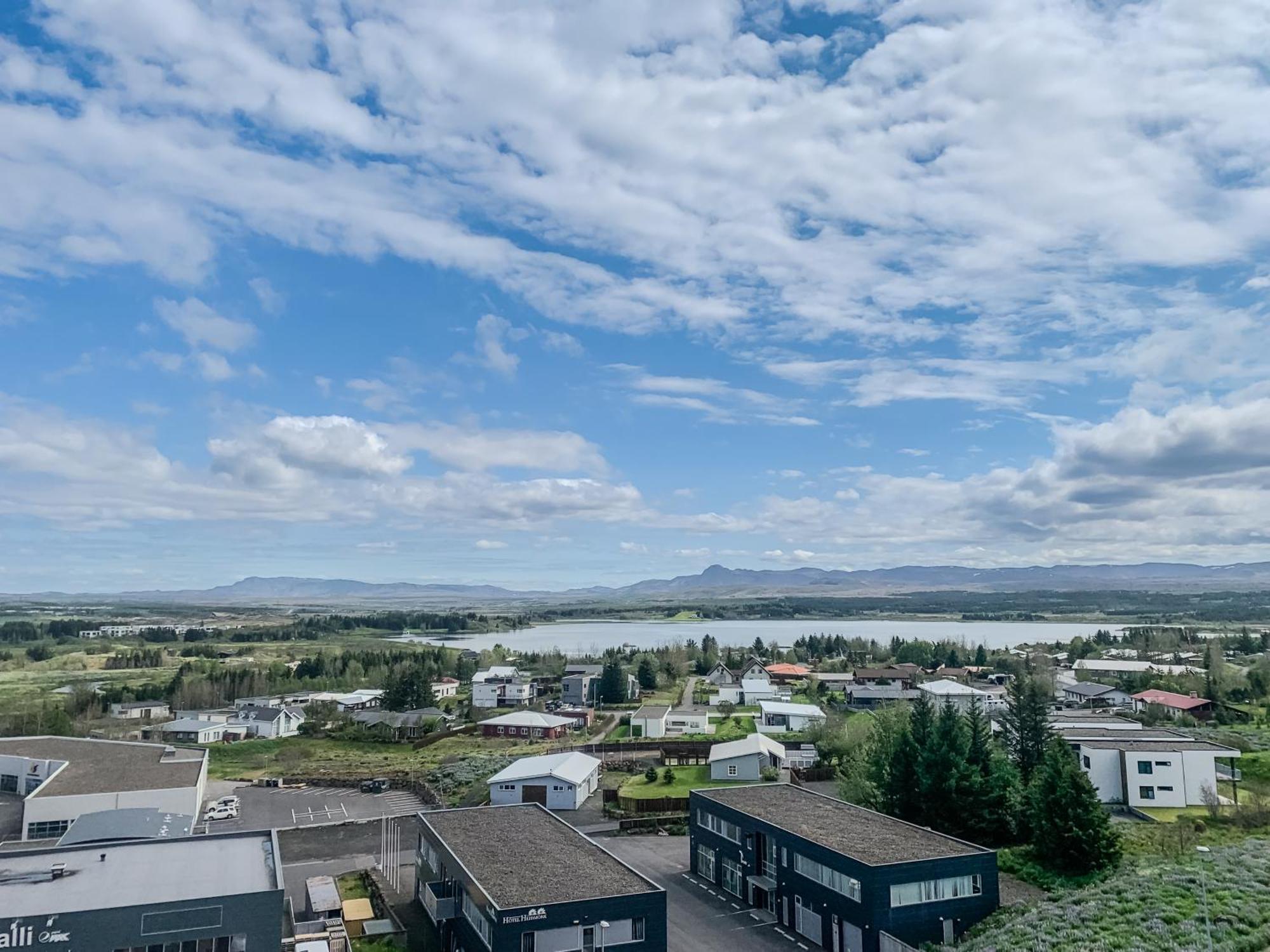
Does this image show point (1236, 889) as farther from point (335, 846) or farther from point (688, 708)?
point (688, 708)

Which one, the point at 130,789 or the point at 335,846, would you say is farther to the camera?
the point at 130,789

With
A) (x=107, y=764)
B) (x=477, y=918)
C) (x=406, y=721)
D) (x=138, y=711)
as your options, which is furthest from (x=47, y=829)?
(x=138, y=711)

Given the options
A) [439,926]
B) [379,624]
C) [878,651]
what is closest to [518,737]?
[439,926]

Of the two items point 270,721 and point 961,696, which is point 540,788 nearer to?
point 270,721

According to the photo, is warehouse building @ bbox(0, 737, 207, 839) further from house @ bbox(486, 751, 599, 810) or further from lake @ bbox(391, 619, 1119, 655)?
lake @ bbox(391, 619, 1119, 655)

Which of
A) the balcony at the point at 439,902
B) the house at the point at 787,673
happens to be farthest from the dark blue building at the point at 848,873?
the house at the point at 787,673

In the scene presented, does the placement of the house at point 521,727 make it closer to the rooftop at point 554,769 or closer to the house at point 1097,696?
the rooftop at point 554,769

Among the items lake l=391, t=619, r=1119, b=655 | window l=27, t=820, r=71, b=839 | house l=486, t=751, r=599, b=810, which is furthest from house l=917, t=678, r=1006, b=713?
lake l=391, t=619, r=1119, b=655

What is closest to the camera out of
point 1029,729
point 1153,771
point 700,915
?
point 700,915
